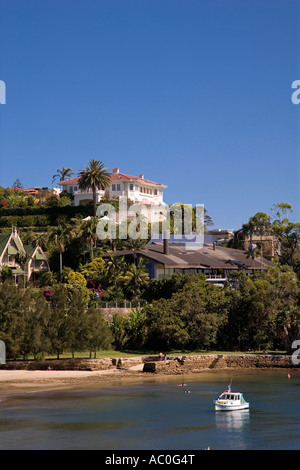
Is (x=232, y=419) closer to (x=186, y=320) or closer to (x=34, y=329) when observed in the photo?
(x=34, y=329)

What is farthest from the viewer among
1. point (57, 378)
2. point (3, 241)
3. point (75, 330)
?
point (3, 241)

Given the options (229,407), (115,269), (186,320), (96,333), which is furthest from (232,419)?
(115,269)

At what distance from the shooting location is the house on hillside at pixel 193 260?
93.9 metres

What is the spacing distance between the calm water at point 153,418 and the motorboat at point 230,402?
2.02 feet

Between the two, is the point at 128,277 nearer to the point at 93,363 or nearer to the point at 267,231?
the point at 93,363

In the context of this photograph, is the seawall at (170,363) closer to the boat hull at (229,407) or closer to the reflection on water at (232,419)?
the boat hull at (229,407)

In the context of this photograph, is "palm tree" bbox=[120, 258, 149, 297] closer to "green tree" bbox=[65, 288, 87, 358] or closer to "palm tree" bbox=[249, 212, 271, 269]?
A: "green tree" bbox=[65, 288, 87, 358]

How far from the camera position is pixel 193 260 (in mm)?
98000

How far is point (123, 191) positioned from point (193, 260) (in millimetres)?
40357

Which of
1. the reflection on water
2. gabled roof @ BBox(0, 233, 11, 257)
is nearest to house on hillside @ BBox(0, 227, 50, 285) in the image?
gabled roof @ BBox(0, 233, 11, 257)

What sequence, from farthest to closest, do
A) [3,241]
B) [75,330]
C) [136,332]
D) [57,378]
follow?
1. [3,241]
2. [136,332]
3. [75,330]
4. [57,378]

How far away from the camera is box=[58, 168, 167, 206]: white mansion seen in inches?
5177
